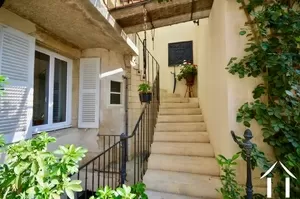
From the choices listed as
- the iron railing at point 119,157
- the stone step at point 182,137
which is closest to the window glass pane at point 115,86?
the iron railing at point 119,157

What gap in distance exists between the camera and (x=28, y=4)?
2053 mm

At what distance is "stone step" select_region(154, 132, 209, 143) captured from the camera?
9.18ft

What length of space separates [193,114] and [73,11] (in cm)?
256

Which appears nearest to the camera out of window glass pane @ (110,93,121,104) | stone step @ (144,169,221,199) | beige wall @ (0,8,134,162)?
stone step @ (144,169,221,199)

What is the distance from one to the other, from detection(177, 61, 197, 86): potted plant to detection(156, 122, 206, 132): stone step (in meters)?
2.02

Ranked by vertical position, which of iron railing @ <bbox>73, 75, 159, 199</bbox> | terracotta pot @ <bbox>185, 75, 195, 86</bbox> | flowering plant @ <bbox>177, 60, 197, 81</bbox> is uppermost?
flowering plant @ <bbox>177, 60, 197, 81</bbox>

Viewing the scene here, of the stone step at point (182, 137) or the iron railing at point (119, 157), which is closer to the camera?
the stone step at point (182, 137)

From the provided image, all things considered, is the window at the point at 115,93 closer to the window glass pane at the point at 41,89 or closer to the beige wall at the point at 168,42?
the window glass pane at the point at 41,89

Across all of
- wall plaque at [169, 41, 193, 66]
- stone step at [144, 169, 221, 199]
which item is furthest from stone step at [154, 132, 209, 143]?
wall plaque at [169, 41, 193, 66]

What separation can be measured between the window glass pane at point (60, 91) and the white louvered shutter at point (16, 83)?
69cm

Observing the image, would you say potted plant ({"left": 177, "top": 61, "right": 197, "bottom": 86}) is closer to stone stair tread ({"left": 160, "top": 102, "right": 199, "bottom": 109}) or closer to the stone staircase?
stone stair tread ({"left": 160, "top": 102, "right": 199, "bottom": 109})

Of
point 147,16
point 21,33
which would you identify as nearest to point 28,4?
point 21,33

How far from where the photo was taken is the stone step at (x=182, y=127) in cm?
305

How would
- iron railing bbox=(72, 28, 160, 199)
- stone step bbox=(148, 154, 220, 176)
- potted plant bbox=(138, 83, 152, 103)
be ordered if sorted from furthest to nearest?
iron railing bbox=(72, 28, 160, 199), potted plant bbox=(138, 83, 152, 103), stone step bbox=(148, 154, 220, 176)
